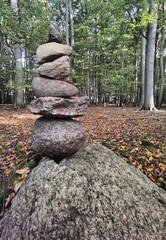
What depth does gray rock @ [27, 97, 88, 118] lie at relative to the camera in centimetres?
280

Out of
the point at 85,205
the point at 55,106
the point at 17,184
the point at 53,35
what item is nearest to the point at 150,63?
the point at 53,35

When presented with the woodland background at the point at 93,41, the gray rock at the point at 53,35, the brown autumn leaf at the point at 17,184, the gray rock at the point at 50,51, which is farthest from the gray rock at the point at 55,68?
the woodland background at the point at 93,41

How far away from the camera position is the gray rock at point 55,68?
117 inches

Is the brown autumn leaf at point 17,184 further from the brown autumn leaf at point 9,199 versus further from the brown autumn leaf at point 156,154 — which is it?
the brown autumn leaf at point 156,154

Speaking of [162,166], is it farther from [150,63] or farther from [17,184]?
[150,63]

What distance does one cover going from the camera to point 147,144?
15.0 ft

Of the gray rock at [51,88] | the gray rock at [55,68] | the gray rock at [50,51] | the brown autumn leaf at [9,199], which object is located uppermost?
the gray rock at [50,51]

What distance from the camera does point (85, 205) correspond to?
2.27 m

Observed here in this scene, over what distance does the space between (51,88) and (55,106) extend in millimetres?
312

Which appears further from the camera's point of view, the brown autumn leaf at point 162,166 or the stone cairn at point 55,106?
the brown autumn leaf at point 162,166

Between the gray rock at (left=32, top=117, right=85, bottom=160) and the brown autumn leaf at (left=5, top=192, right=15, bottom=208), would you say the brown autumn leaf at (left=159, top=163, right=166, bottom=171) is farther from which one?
the brown autumn leaf at (left=5, top=192, right=15, bottom=208)

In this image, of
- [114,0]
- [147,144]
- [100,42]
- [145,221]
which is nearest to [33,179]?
[145,221]

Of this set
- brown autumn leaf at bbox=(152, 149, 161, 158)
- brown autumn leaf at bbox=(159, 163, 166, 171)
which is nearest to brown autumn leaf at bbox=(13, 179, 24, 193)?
brown autumn leaf at bbox=(159, 163, 166, 171)

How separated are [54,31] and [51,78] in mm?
765
